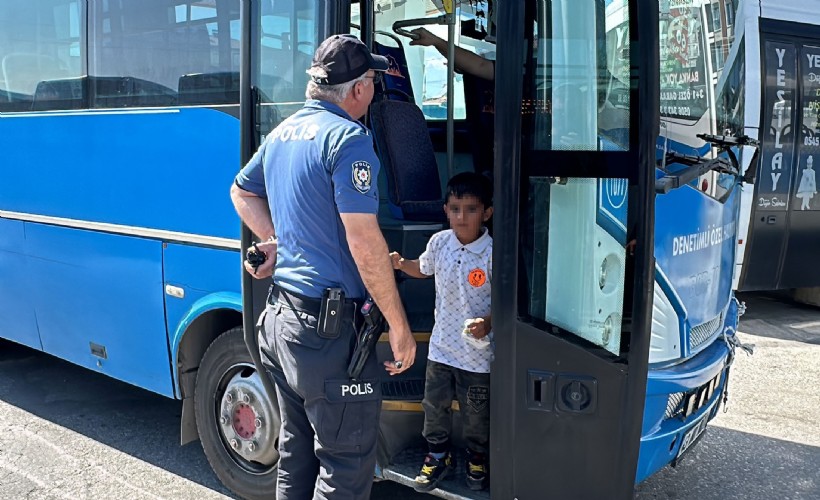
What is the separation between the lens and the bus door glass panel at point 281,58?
321 cm

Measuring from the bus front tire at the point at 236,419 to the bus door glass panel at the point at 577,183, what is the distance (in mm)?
1557

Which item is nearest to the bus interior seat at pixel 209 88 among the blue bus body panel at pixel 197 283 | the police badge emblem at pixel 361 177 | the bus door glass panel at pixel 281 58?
the bus door glass panel at pixel 281 58

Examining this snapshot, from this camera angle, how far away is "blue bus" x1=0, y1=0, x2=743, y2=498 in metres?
2.69

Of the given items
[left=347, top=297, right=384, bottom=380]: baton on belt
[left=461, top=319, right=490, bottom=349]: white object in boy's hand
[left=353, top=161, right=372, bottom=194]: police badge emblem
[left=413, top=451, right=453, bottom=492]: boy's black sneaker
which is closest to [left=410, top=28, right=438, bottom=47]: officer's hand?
[left=461, top=319, right=490, bottom=349]: white object in boy's hand

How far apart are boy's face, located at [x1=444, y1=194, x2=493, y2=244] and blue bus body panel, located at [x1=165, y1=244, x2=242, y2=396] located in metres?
1.10

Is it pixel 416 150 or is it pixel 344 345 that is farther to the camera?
pixel 416 150

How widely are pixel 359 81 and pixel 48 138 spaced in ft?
9.74

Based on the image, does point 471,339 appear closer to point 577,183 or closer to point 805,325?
point 577,183

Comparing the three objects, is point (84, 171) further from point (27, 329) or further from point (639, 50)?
point (639, 50)

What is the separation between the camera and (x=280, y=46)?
3271 millimetres

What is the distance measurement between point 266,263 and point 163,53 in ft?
5.96

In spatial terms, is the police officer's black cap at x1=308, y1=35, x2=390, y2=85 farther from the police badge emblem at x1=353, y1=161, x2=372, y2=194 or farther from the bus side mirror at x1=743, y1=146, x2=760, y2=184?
the bus side mirror at x1=743, y1=146, x2=760, y2=184

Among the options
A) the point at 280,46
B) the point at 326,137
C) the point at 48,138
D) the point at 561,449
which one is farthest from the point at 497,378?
the point at 48,138

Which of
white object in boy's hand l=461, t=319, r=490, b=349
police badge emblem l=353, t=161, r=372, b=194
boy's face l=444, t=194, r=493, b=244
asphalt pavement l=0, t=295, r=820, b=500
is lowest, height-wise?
asphalt pavement l=0, t=295, r=820, b=500
